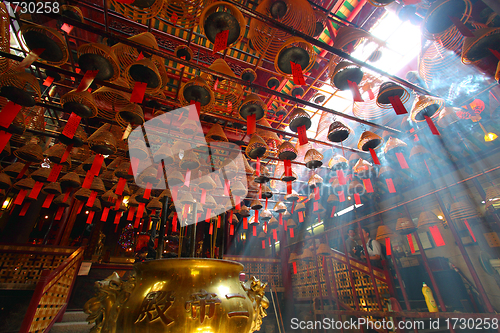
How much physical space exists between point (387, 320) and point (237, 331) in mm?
5889

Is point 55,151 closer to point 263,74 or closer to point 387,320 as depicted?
point 263,74

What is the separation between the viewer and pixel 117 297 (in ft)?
2.80

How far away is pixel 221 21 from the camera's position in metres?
2.07

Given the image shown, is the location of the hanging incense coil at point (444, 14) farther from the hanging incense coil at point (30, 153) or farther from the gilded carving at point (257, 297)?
the hanging incense coil at point (30, 153)

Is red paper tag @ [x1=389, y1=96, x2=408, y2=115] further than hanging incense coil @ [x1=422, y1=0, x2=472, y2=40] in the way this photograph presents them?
Yes

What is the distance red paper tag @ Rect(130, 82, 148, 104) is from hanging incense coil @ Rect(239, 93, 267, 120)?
136cm

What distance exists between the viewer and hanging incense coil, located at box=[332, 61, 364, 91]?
2691 mm

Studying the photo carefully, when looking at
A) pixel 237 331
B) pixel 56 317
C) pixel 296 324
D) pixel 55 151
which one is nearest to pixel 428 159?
pixel 237 331

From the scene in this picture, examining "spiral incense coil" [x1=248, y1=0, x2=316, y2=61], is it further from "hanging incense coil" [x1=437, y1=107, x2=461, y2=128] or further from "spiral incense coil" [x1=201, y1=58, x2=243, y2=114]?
"hanging incense coil" [x1=437, y1=107, x2=461, y2=128]

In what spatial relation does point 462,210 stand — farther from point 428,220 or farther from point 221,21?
point 221,21

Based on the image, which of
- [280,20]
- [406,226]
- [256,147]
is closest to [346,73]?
[280,20]

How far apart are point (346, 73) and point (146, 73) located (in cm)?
245

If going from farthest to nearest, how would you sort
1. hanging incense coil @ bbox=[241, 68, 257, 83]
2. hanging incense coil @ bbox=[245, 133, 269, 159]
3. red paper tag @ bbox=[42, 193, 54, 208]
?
1. red paper tag @ bbox=[42, 193, 54, 208]
2. hanging incense coil @ bbox=[245, 133, 269, 159]
3. hanging incense coil @ bbox=[241, 68, 257, 83]

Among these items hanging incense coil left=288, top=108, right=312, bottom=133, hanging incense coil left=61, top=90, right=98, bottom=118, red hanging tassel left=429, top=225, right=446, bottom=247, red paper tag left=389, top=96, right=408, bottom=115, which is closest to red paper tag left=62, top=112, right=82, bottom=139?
hanging incense coil left=61, top=90, right=98, bottom=118
